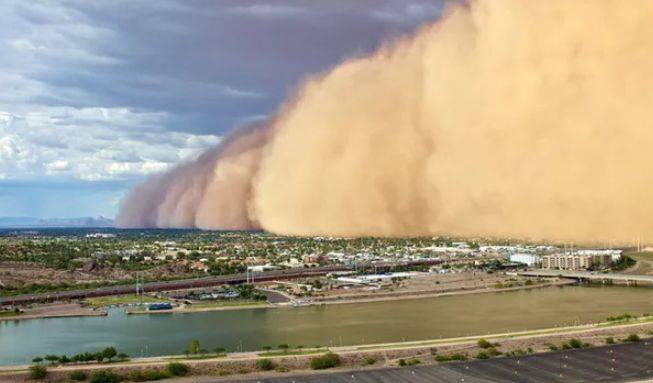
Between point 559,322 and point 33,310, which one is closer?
point 559,322

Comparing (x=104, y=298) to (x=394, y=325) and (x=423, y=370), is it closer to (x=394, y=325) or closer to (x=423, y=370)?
(x=394, y=325)

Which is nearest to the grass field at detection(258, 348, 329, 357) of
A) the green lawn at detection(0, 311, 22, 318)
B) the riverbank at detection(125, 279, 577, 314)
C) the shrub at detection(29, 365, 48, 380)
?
the shrub at detection(29, 365, 48, 380)

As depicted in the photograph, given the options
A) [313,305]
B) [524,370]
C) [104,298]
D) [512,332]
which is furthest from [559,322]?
[104,298]

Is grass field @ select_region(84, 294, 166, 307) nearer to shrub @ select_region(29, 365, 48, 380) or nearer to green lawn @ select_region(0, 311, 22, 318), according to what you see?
green lawn @ select_region(0, 311, 22, 318)

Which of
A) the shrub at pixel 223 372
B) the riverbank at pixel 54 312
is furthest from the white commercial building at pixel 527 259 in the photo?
the shrub at pixel 223 372

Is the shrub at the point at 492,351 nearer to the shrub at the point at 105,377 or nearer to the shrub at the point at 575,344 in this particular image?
the shrub at the point at 575,344

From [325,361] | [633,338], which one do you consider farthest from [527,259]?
[325,361]

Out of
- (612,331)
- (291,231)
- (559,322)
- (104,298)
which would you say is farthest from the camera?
(291,231)
